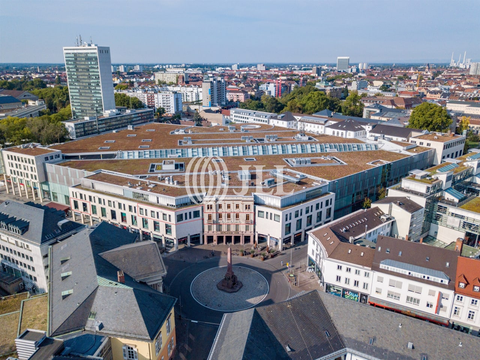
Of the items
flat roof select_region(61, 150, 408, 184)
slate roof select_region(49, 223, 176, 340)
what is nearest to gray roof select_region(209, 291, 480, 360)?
slate roof select_region(49, 223, 176, 340)

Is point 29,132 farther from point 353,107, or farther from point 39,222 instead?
point 353,107

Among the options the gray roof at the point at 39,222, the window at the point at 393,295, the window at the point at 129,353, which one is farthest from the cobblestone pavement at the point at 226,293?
the gray roof at the point at 39,222

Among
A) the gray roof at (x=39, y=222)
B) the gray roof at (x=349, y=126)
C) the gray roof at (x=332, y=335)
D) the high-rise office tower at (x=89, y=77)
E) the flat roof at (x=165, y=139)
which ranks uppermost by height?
the high-rise office tower at (x=89, y=77)

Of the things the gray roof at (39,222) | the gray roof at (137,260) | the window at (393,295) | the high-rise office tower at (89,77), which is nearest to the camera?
the gray roof at (137,260)

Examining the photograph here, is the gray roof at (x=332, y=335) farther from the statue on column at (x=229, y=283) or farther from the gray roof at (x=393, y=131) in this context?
the gray roof at (x=393, y=131)

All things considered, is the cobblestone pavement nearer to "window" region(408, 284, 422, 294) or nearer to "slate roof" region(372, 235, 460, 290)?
"slate roof" region(372, 235, 460, 290)

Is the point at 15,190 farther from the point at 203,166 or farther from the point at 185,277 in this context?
the point at 185,277

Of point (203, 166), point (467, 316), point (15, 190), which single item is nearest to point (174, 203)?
point (203, 166)
